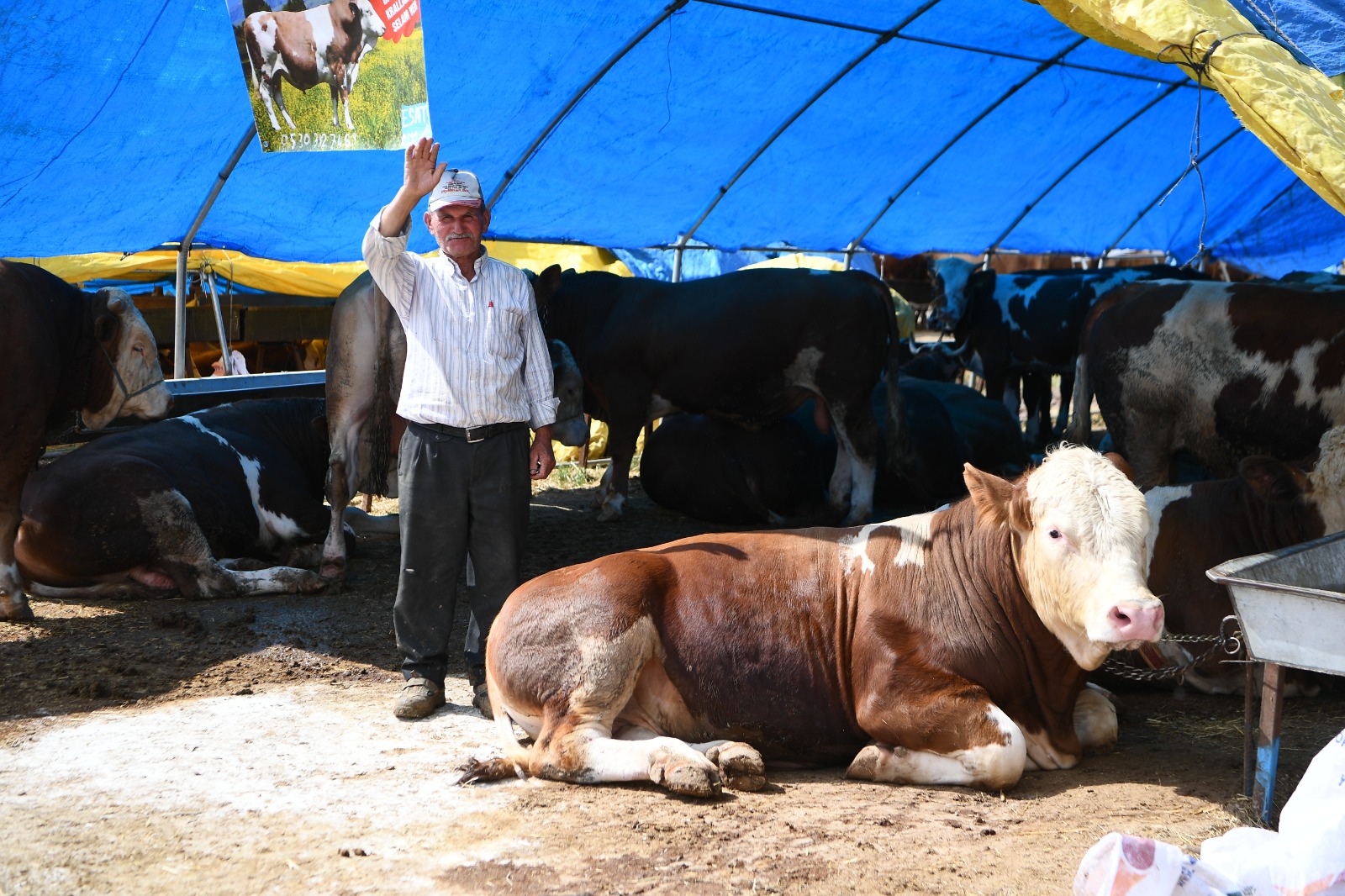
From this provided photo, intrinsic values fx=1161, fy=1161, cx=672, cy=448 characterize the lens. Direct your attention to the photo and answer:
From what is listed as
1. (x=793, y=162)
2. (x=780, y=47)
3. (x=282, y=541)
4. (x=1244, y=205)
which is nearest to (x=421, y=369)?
(x=282, y=541)

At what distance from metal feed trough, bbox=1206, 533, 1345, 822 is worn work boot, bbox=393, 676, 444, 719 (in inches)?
112

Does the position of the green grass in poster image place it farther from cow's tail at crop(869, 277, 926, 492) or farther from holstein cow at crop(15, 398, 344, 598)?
cow's tail at crop(869, 277, 926, 492)

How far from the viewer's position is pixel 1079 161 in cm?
1140

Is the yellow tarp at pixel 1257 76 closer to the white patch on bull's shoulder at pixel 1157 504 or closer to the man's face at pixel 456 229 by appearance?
the white patch on bull's shoulder at pixel 1157 504

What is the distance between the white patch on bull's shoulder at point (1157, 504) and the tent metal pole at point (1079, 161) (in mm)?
6349

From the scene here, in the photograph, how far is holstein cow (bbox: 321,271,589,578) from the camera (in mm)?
6125

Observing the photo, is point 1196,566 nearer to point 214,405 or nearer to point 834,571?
point 834,571

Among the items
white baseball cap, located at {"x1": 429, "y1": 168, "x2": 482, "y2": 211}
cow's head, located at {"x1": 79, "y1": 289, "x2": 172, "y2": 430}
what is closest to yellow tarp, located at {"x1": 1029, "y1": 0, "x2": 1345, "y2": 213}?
white baseball cap, located at {"x1": 429, "y1": 168, "x2": 482, "y2": 211}

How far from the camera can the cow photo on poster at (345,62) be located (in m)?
4.58

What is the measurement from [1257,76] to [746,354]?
4672 mm

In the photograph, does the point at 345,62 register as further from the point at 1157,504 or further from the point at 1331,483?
the point at 1331,483

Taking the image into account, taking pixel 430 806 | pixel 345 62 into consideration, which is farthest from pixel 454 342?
pixel 430 806

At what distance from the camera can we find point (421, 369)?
14.6ft

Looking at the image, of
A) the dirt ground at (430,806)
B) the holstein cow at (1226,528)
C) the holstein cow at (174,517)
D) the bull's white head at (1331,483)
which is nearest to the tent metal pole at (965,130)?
the holstein cow at (1226,528)
